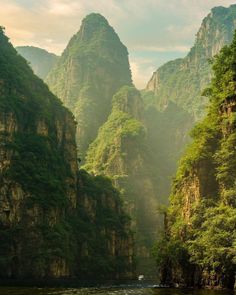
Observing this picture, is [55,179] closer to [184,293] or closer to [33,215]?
[33,215]

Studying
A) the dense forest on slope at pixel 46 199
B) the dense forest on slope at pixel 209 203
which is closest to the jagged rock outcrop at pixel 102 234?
the dense forest on slope at pixel 46 199

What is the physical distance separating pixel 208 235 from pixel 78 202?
87905mm

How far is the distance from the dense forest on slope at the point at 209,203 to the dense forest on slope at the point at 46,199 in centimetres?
3960

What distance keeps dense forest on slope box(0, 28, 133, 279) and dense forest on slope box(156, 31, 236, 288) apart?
1559 inches

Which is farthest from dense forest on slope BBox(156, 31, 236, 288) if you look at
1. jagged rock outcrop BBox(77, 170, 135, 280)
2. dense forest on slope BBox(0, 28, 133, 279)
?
jagged rock outcrop BBox(77, 170, 135, 280)

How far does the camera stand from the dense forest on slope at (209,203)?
61.8 meters

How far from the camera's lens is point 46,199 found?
122438 millimetres

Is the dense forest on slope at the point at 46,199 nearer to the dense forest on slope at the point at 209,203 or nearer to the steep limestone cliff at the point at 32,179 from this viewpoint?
the steep limestone cliff at the point at 32,179

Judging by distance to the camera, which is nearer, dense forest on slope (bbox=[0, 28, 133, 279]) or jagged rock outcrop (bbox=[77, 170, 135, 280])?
dense forest on slope (bbox=[0, 28, 133, 279])

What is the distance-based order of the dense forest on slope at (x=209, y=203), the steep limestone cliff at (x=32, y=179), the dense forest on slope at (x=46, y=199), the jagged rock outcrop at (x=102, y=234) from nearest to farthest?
the dense forest on slope at (x=209, y=203) < the steep limestone cliff at (x=32, y=179) < the dense forest on slope at (x=46, y=199) < the jagged rock outcrop at (x=102, y=234)

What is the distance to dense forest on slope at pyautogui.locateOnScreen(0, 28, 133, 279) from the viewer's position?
112 m

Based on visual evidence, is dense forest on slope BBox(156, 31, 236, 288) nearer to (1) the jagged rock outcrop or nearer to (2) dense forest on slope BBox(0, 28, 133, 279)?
(2) dense forest on slope BBox(0, 28, 133, 279)

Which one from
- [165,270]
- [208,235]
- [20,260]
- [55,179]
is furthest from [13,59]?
[208,235]

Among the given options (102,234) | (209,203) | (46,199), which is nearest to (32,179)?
(46,199)
